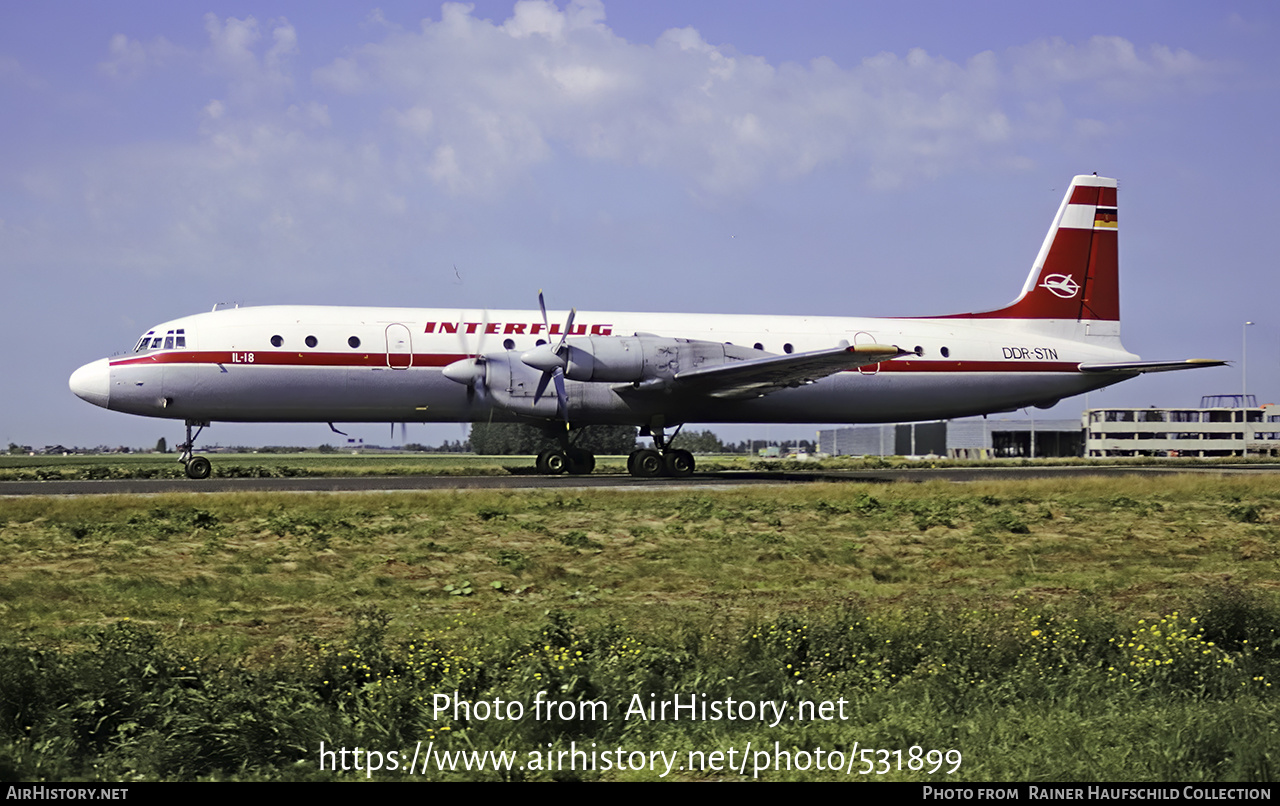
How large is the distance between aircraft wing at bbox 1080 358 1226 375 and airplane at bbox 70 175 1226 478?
99 millimetres

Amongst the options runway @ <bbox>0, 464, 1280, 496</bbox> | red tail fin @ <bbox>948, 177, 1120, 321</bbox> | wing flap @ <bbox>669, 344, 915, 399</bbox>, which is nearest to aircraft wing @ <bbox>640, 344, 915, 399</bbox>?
wing flap @ <bbox>669, 344, 915, 399</bbox>

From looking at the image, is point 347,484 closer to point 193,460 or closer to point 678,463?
point 193,460

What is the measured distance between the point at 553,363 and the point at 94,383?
13911mm

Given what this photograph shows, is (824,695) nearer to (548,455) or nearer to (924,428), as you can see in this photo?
(548,455)

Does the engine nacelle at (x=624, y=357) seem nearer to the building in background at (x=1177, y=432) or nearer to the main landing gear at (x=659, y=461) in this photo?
the main landing gear at (x=659, y=461)

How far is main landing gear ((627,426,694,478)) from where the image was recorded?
3234 centimetres

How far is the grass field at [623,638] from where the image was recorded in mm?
8102

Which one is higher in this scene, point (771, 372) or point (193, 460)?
point (771, 372)

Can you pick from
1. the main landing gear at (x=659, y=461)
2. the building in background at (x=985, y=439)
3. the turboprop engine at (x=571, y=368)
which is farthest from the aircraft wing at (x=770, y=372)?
the building in background at (x=985, y=439)

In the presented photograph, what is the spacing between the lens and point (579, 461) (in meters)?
34.6

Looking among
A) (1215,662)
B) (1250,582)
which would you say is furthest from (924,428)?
(1215,662)

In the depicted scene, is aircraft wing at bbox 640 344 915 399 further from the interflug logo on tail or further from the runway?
the interflug logo on tail

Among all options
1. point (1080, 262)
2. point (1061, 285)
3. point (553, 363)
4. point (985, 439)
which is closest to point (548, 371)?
point (553, 363)

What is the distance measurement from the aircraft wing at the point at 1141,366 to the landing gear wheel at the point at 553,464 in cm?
1925
